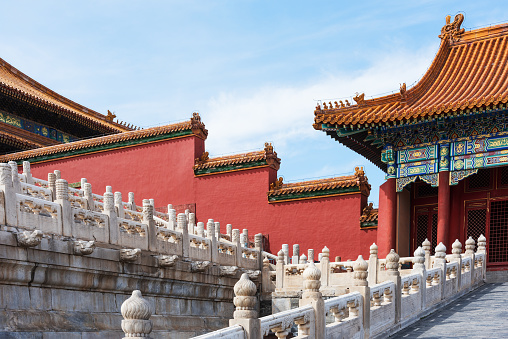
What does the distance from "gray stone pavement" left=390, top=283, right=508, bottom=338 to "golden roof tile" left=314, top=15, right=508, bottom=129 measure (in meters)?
4.77

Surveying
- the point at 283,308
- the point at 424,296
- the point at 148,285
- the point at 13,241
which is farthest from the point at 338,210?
the point at 13,241

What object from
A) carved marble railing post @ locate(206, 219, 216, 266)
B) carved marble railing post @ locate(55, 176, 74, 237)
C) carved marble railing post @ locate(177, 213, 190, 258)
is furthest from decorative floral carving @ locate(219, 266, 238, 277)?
carved marble railing post @ locate(55, 176, 74, 237)

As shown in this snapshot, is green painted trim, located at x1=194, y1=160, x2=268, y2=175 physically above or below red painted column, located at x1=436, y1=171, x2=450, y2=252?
above

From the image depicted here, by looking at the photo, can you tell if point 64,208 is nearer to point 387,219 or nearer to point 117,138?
point 387,219

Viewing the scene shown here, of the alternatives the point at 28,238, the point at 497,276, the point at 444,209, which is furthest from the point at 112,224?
the point at 497,276

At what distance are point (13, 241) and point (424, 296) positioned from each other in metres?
7.19

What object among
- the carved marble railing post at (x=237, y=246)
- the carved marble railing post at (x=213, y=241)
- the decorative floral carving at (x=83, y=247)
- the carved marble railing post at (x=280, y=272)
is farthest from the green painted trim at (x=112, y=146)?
the decorative floral carving at (x=83, y=247)

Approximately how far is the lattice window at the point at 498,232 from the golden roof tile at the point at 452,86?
287 centimetres

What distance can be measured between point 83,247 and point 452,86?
11804 millimetres

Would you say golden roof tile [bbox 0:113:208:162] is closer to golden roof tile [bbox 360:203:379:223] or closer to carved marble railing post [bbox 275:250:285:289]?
golden roof tile [bbox 360:203:379:223]

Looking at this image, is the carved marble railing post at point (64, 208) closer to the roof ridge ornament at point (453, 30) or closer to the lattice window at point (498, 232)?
the lattice window at point (498, 232)

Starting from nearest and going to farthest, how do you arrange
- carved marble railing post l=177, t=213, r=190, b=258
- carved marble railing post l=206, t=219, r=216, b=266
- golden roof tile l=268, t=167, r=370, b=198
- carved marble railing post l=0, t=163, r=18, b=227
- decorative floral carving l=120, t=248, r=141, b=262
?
1. carved marble railing post l=0, t=163, r=18, b=227
2. decorative floral carving l=120, t=248, r=141, b=262
3. carved marble railing post l=177, t=213, r=190, b=258
4. carved marble railing post l=206, t=219, r=216, b=266
5. golden roof tile l=268, t=167, r=370, b=198

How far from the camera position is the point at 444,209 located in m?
16.1

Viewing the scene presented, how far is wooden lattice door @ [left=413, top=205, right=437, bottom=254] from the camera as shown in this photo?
1727 cm
